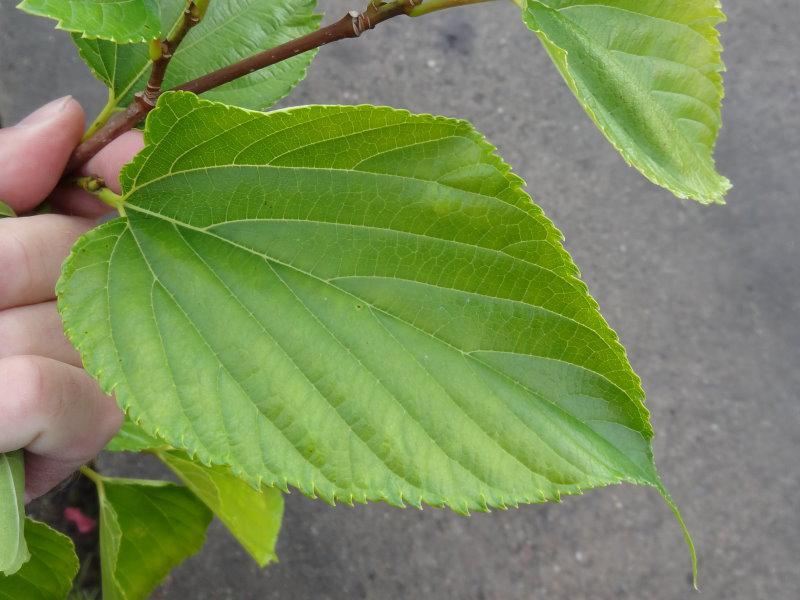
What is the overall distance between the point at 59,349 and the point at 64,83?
1.09m

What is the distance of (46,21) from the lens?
1.49 meters

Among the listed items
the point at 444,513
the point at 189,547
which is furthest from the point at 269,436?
the point at 444,513

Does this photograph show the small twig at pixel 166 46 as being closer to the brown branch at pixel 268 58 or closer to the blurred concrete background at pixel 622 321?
the brown branch at pixel 268 58

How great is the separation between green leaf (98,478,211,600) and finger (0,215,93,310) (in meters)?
0.37

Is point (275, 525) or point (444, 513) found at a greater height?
point (275, 525)

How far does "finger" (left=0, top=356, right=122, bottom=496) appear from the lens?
54 centimetres

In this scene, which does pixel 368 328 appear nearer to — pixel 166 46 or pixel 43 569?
pixel 166 46

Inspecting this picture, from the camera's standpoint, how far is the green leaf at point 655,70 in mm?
478

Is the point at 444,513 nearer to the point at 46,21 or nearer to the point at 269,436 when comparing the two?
the point at 269,436

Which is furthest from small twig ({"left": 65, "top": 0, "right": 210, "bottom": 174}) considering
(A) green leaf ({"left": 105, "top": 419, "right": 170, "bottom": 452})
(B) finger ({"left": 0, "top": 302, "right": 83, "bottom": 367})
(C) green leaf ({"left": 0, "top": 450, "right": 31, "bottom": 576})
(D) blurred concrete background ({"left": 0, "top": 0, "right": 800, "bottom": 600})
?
(D) blurred concrete background ({"left": 0, "top": 0, "right": 800, "bottom": 600})

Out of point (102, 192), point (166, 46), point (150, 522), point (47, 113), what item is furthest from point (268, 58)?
point (150, 522)

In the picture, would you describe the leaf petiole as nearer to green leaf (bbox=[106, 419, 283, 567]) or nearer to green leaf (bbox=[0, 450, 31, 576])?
green leaf (bbox=[0, 450, 31, 576])

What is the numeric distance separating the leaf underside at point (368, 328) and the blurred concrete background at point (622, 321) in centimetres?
104

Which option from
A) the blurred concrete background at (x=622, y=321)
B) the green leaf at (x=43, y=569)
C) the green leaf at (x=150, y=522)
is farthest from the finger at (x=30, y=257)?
the blurred concrete background at (x=622, y=321)
